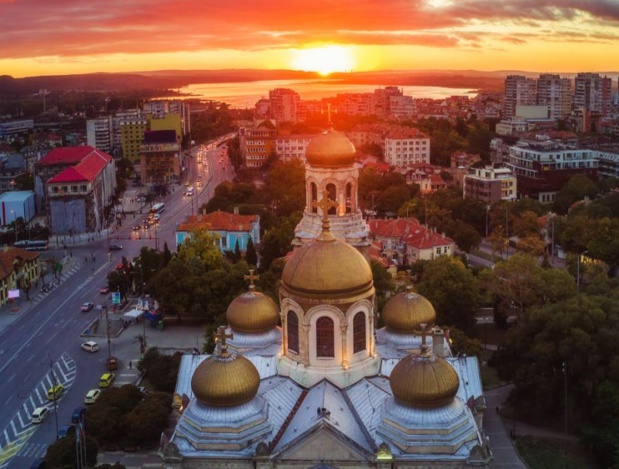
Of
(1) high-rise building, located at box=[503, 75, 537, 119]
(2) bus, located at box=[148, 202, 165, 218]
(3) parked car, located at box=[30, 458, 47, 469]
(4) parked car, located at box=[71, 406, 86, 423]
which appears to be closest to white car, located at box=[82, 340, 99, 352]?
(4) parked car, located at box=[71, 406, 86, 423]

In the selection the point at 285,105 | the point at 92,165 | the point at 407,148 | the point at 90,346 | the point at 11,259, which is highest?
the point at 285,105

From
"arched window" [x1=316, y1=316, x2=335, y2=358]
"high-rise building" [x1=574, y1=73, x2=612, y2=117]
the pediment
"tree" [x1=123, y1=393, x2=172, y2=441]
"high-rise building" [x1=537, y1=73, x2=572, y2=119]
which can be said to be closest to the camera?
the pediment

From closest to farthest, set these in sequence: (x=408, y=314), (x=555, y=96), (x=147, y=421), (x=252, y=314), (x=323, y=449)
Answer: (x=323, y=449) < (x=408, y=314) < (x=252, y=314) < (x=147, y=421) < (x=555, y=96)

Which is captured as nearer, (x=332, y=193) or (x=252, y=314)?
(x=252, y=314)

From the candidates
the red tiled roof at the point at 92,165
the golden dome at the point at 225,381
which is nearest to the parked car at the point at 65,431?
the golden dome at the point at 225,381

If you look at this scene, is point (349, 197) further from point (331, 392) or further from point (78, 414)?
point (331, 392)

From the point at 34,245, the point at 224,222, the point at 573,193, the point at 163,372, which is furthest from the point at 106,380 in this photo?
the point at 573,193

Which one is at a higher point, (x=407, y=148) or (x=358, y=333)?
(x=407, y=148)

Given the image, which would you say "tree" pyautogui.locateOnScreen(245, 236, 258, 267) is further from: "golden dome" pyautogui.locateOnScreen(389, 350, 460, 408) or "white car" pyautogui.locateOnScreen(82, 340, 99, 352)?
"golden dome" pyautogui.locateOnScreen(389, 350, 460, 408)
